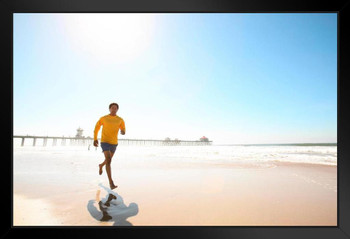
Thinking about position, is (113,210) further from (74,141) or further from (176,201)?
(74,141)

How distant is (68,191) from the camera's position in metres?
3.03

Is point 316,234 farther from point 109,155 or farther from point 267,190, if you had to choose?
point 109,155

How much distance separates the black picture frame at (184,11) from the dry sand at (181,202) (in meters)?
0.30

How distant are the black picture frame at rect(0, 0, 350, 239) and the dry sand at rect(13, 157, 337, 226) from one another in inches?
11.8

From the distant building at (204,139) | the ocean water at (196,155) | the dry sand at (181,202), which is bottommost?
the distant building at (204,139)

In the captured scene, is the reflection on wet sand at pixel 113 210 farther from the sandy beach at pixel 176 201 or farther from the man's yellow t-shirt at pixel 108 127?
the man's yellow t-shirt at pixel 108 127

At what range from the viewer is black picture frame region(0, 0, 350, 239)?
1.77 m

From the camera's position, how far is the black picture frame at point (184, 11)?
1773mm

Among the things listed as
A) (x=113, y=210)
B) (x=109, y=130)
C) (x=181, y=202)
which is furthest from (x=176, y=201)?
(x=109, y=130)

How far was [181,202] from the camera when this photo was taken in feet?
8.57

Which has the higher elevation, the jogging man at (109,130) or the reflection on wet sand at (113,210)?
the jogging man at (109,130)

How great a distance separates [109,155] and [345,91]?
9.77ft

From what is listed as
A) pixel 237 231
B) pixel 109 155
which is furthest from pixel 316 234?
pixel 109 155

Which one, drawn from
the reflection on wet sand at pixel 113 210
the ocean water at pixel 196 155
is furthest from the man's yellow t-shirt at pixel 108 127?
the ocean water at pixel 196 155
